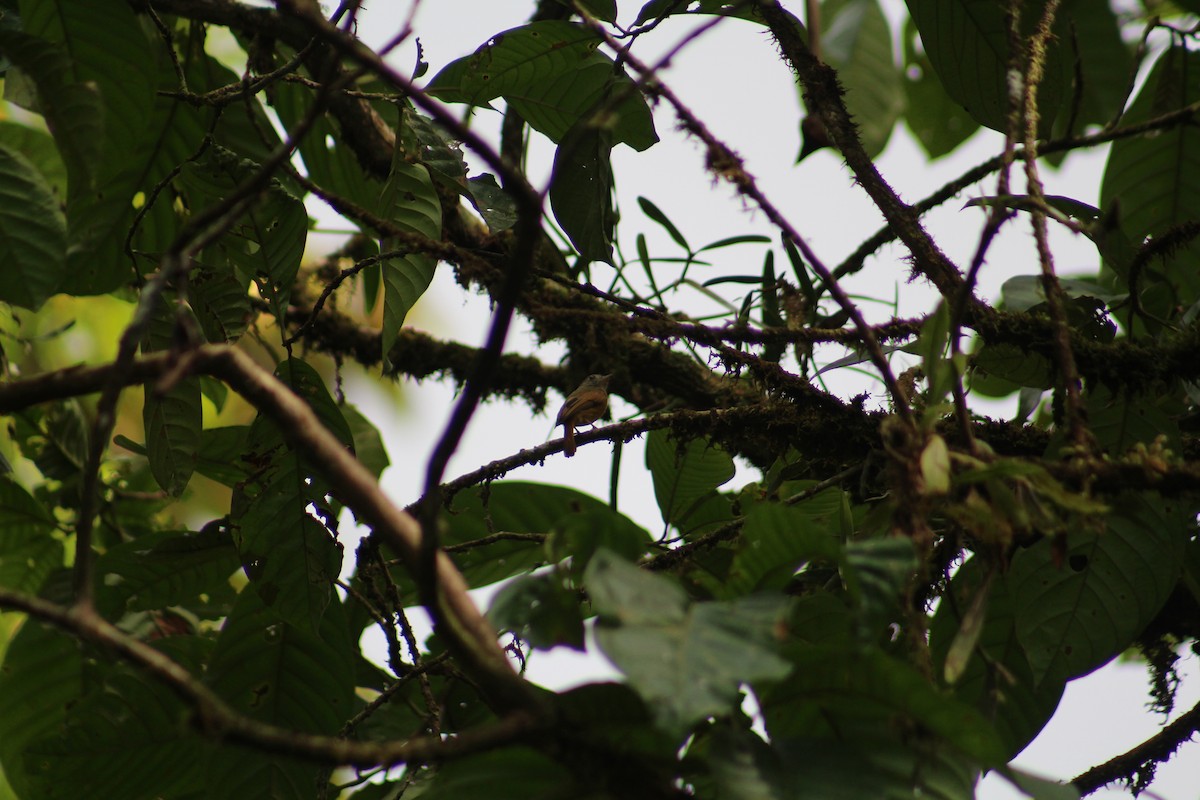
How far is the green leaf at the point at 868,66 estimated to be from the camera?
2.81 metres

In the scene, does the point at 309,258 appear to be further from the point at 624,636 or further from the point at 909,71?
the point at 624,636

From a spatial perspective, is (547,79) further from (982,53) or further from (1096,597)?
(1096,597)

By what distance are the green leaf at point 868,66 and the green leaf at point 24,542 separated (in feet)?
7.24

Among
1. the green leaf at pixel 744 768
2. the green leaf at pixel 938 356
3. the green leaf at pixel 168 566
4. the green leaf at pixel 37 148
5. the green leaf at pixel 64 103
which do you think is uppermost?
the green leaf at pixel 37 148

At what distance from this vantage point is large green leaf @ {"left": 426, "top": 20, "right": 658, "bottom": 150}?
67.0 inches

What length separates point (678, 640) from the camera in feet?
2.31

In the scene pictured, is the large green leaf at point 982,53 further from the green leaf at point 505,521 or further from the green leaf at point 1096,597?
the green leaf at point 505,521

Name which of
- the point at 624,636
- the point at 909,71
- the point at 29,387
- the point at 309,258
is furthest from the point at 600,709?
the point at 909,71

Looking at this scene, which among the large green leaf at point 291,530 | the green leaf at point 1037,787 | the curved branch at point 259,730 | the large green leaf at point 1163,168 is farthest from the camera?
the large green leaf at point 1163,168

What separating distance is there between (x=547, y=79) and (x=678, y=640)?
1.28 meters

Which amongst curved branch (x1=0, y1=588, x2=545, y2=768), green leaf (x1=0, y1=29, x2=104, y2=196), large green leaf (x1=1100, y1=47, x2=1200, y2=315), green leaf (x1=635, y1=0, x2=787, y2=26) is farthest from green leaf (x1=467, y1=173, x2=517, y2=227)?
large green leaf (x1=1100, y1=47, x2=1200, y2=315)

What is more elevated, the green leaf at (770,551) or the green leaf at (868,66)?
the green leaf at (868,66)

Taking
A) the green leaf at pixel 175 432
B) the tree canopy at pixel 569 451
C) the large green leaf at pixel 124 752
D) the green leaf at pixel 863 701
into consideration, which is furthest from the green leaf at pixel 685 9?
the large green leaf at pixel 124 752

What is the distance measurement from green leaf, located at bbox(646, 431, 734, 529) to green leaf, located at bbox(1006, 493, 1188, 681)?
54cm
